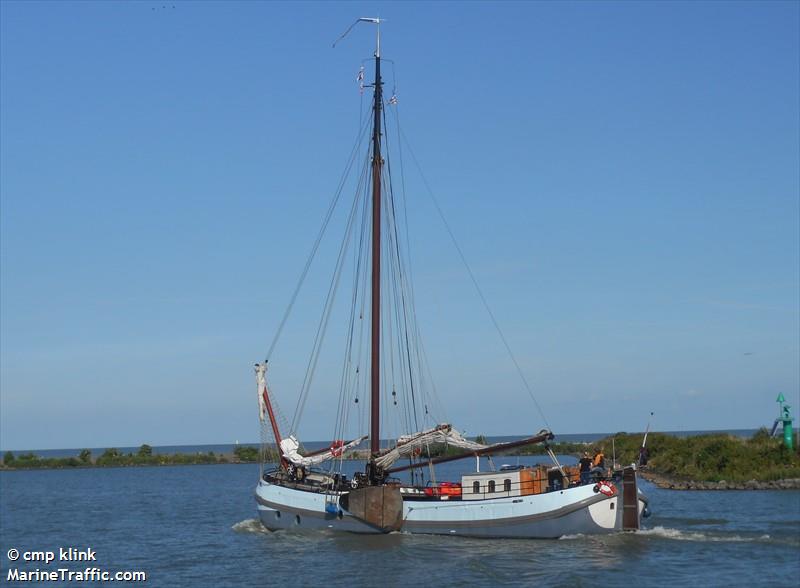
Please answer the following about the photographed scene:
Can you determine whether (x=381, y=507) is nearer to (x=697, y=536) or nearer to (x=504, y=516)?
(x=504, y=516)

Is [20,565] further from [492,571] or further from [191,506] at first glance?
[191,506]

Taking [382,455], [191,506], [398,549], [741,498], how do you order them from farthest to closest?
[191,506] → [741,498] → [382,455] → [398,549]

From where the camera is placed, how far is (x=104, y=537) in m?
53.9

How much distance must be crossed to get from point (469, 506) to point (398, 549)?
4.12 metres

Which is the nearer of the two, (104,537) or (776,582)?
(776,582)

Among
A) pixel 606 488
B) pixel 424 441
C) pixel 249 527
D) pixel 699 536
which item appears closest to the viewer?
pixel 699 536

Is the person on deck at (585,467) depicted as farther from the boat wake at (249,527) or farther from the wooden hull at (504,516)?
the boat wake at (249,527)

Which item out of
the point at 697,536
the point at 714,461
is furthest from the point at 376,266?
the point at 714,461

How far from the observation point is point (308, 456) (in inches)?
2039

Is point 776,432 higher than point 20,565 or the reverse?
higher

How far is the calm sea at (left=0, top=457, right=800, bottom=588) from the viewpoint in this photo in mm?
35406

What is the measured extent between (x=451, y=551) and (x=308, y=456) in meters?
12.9

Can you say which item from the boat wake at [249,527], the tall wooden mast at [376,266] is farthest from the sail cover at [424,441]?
the boat wake at [249,527]

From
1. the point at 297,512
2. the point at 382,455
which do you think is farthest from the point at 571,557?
the point at 297,512
